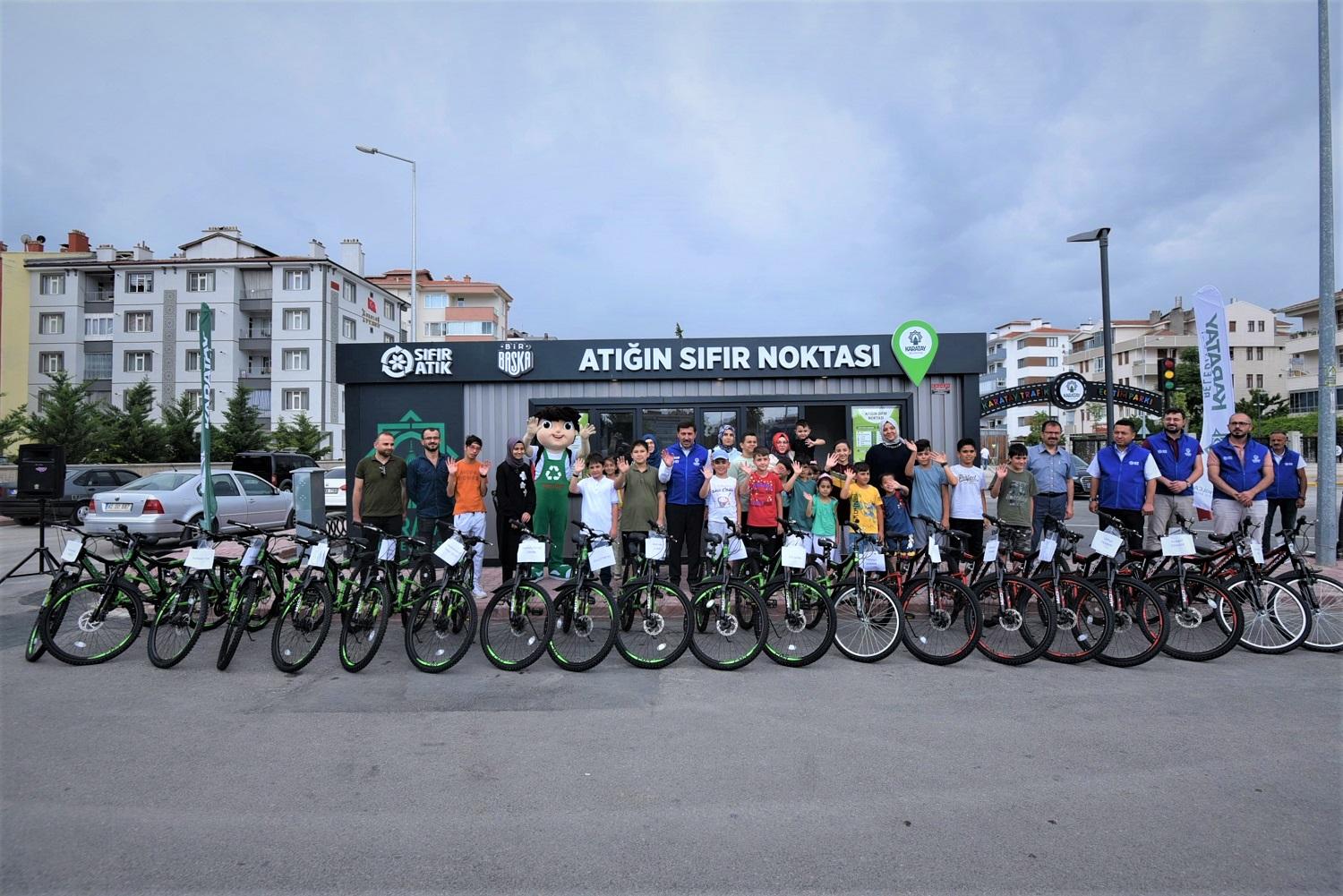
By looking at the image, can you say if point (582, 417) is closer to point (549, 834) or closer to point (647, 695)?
point (647, 695)

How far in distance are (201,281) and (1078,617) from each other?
52.4 m

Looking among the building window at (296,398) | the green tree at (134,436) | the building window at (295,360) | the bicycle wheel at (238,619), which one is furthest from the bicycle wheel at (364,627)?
the building window at (295,360)

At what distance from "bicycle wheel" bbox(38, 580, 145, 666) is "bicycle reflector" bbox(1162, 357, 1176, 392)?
16.2 meters

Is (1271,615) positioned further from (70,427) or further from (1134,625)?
(70,427)

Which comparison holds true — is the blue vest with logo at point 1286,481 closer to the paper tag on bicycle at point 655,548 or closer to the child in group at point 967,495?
the child in group at point 967,495

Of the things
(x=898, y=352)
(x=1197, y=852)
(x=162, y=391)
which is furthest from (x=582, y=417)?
(x=162, y=391)

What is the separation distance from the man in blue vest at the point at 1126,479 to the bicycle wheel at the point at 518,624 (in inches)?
223

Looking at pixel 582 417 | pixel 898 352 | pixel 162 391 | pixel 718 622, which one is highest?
pixel 162 391

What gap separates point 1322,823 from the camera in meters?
3.32

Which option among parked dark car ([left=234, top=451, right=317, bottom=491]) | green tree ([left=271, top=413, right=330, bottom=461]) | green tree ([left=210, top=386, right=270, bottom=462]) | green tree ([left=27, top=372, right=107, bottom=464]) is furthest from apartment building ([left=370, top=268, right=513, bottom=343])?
parked dark car ([left=234, top=451, right=317, bottom=491])

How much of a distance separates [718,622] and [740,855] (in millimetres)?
2894

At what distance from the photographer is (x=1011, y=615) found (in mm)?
5992

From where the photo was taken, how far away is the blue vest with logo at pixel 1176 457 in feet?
26.1

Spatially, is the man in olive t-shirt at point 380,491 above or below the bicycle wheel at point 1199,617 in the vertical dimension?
above
